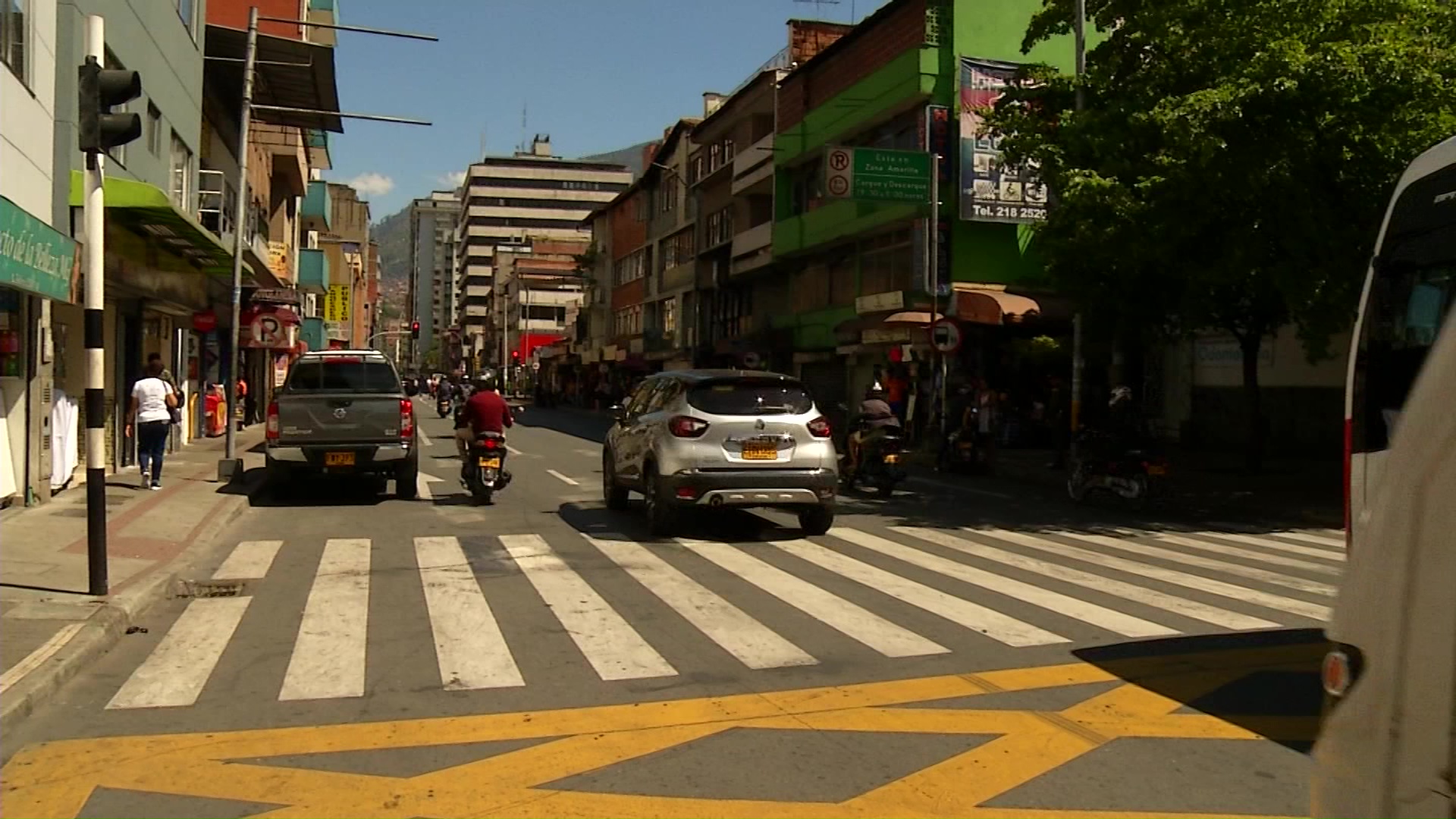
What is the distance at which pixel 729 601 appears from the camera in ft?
30.1

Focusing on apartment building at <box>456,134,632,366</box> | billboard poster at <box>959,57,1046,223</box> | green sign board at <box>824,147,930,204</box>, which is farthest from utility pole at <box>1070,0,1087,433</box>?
apartment building at <box>456,134,632,366</box>

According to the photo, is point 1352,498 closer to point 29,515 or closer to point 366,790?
point 366,790

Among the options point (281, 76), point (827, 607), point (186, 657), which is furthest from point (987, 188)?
point (186, 657)

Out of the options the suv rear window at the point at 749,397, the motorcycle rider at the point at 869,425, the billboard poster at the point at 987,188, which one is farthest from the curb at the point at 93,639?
the billboard poster at the point at 987,188

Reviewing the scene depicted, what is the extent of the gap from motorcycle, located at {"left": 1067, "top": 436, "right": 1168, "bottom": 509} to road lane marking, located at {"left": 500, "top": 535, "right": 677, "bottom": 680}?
8756 mm

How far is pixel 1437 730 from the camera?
6.86 feet

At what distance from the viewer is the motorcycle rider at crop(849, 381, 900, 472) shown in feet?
59.5

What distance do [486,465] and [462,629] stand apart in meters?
7.86

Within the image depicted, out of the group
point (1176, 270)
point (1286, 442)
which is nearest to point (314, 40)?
point (1176, 270)

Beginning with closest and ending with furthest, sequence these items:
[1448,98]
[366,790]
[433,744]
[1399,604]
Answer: [1399,604] → [366,790] → [433,744] → [1448,98]

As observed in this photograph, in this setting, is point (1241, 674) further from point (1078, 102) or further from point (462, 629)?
point (1078, 102)

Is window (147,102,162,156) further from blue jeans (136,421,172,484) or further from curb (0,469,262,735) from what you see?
curb (0,469,262,735)

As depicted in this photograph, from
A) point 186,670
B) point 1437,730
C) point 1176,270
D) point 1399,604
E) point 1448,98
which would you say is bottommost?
point 186,670

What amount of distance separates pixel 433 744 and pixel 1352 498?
175 inches
